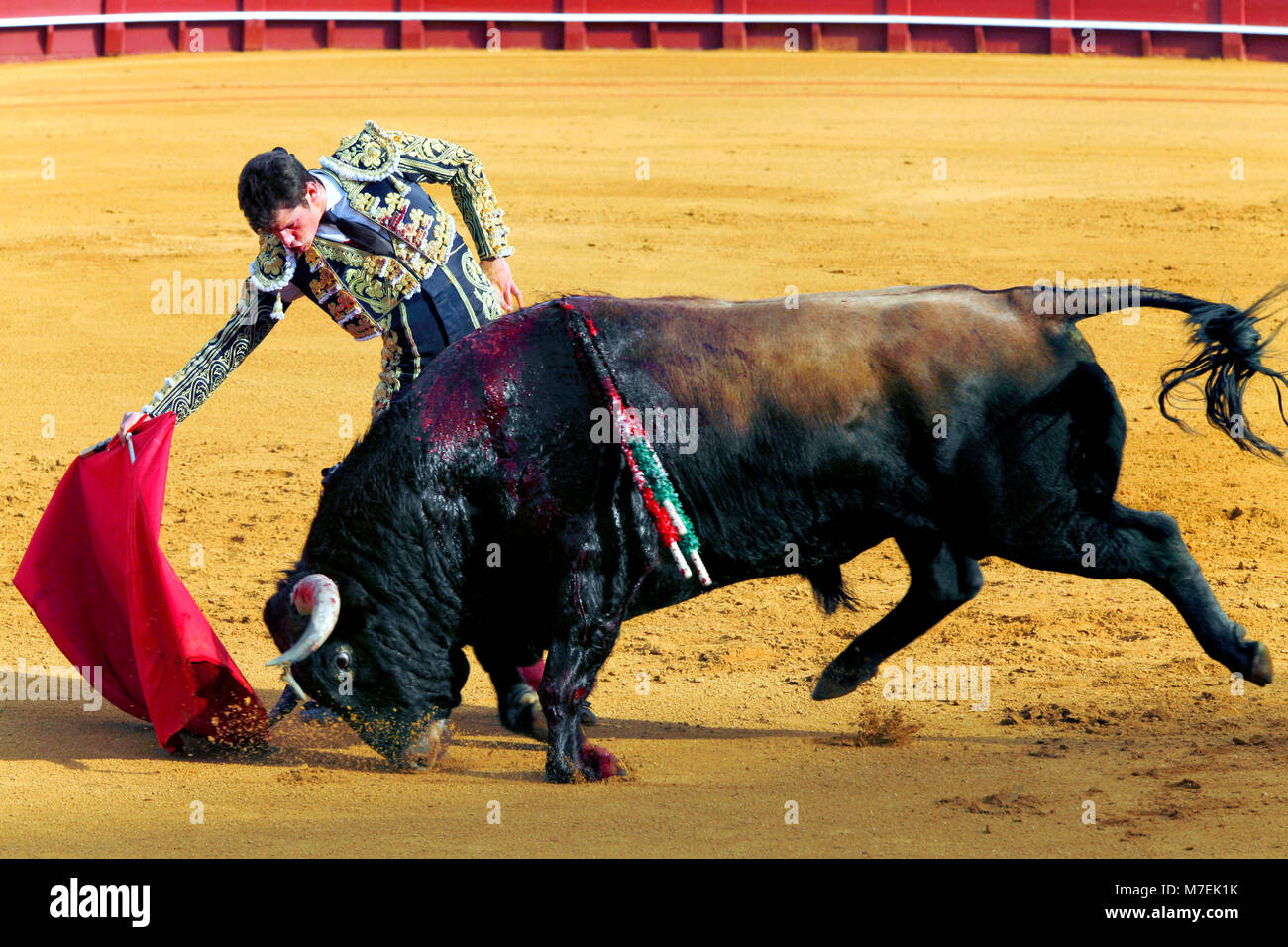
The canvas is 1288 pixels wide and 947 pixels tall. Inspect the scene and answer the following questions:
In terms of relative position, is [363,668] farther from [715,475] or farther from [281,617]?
[715,475]

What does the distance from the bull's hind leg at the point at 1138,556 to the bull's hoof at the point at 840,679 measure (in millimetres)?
598

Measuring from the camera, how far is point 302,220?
3502mm

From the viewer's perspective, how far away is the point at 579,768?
356cm

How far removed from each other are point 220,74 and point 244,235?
523 centimetres

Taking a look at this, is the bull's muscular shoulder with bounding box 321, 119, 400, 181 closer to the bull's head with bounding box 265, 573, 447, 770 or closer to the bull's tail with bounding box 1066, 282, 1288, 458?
the bull's head with bounding box 265, 573, 447, 770

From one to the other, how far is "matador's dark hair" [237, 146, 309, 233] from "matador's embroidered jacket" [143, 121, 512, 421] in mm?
198

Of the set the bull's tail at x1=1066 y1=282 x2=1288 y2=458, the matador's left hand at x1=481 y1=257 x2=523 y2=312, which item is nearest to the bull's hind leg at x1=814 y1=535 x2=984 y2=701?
the bull's tail at x1=1066 y1=282 x2=1288 y2=458

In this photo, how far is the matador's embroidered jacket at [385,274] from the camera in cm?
370

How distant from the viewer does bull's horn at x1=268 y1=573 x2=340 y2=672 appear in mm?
3332

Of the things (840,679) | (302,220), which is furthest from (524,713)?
(302,220)

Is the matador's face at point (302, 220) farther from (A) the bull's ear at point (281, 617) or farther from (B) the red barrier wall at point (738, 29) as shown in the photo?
(B) the red barrier wall at point (738, 29)

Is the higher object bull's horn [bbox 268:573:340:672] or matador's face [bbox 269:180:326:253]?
matador's face [bbox 269:180:326:253]

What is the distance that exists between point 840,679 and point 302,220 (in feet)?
5.42

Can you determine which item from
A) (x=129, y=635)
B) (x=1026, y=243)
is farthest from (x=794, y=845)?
(x=1026, y=243)
